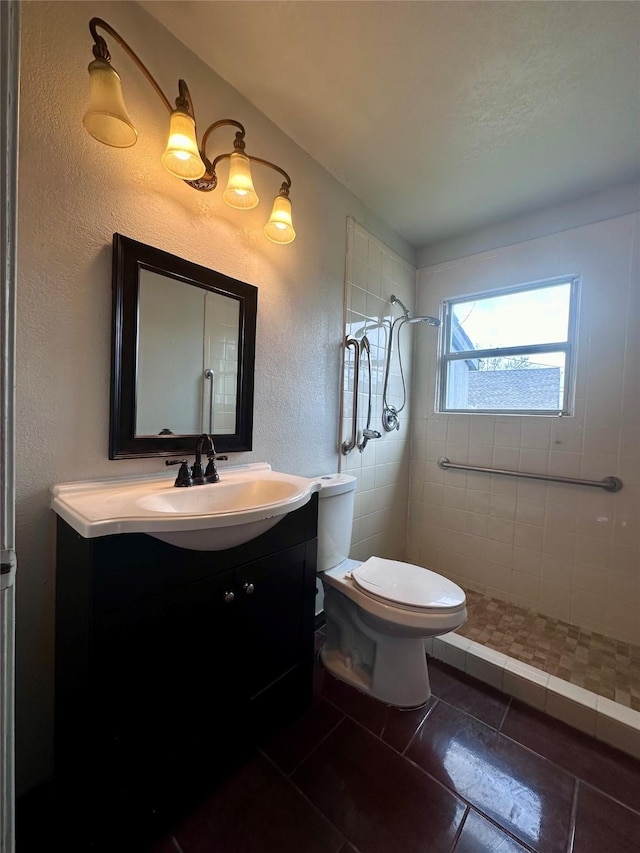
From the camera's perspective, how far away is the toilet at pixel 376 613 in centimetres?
120

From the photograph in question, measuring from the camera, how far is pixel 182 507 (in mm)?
1021

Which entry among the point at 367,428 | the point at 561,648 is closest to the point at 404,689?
the point at 561,648

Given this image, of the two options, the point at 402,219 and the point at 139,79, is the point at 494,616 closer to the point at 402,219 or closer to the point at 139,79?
the point at 402,219

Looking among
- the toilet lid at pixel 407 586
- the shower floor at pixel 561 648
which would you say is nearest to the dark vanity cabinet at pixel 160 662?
the toilet lid at pixel 407 586

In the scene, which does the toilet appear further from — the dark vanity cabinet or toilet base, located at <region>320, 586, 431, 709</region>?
the dark vanity cabinet

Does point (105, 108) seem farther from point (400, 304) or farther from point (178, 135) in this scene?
point (400, 304)

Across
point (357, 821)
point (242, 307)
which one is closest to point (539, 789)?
point (357, 821)

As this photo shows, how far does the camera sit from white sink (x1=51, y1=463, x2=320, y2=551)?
74 centimetres

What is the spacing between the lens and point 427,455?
240 cm

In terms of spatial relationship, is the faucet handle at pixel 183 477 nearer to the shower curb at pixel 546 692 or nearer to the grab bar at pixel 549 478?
the shower curb at pixel 546 692

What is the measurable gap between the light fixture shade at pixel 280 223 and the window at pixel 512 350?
1405 millimetres

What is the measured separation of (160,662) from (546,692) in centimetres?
143

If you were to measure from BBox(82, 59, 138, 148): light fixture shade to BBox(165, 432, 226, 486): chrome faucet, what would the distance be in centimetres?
87

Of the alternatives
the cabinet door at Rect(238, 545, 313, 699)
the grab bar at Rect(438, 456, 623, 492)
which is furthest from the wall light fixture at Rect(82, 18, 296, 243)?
the grab bar at Rect(438, 456, 623, 492)
